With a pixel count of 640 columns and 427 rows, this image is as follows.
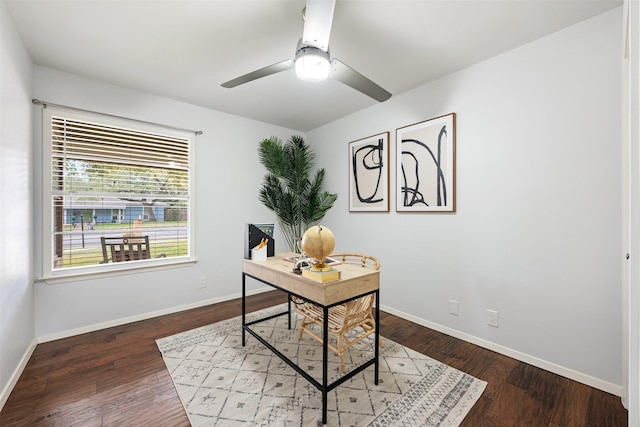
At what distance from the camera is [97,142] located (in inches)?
107

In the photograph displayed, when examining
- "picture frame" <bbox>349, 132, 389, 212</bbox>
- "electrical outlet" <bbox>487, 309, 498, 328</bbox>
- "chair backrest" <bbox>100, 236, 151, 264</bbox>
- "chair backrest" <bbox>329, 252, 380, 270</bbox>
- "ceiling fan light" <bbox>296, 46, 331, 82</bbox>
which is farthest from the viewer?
"picture frame" <bbox>349, 132, 389, 212</bbox>

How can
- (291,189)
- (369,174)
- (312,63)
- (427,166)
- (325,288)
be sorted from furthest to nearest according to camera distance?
(291,189), (369,174), (427,166), (312,63), (325,288)

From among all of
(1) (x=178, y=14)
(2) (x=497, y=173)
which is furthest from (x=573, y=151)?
(1) (x=178, y=14)

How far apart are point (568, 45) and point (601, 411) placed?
2.40m

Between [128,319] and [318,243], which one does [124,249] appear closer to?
[128,319]

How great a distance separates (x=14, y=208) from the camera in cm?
189

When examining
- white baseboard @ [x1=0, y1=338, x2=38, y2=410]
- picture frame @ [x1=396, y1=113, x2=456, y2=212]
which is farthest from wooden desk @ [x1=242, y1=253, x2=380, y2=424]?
white baseboard @ [x1=0, y1=338, x2=38, y2=410]

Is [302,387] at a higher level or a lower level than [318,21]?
lower

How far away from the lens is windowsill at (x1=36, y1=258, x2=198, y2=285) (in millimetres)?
2453

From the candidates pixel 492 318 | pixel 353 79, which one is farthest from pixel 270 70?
pixel 492 318

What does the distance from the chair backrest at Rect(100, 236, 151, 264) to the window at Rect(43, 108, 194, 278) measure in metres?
0.03

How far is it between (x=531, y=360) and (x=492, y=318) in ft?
1.19

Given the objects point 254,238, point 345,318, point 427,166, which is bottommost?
point 345,318

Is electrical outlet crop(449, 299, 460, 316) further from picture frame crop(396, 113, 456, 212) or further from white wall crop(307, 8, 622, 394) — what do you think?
picture frame crop(396, 113, 456, 212)
